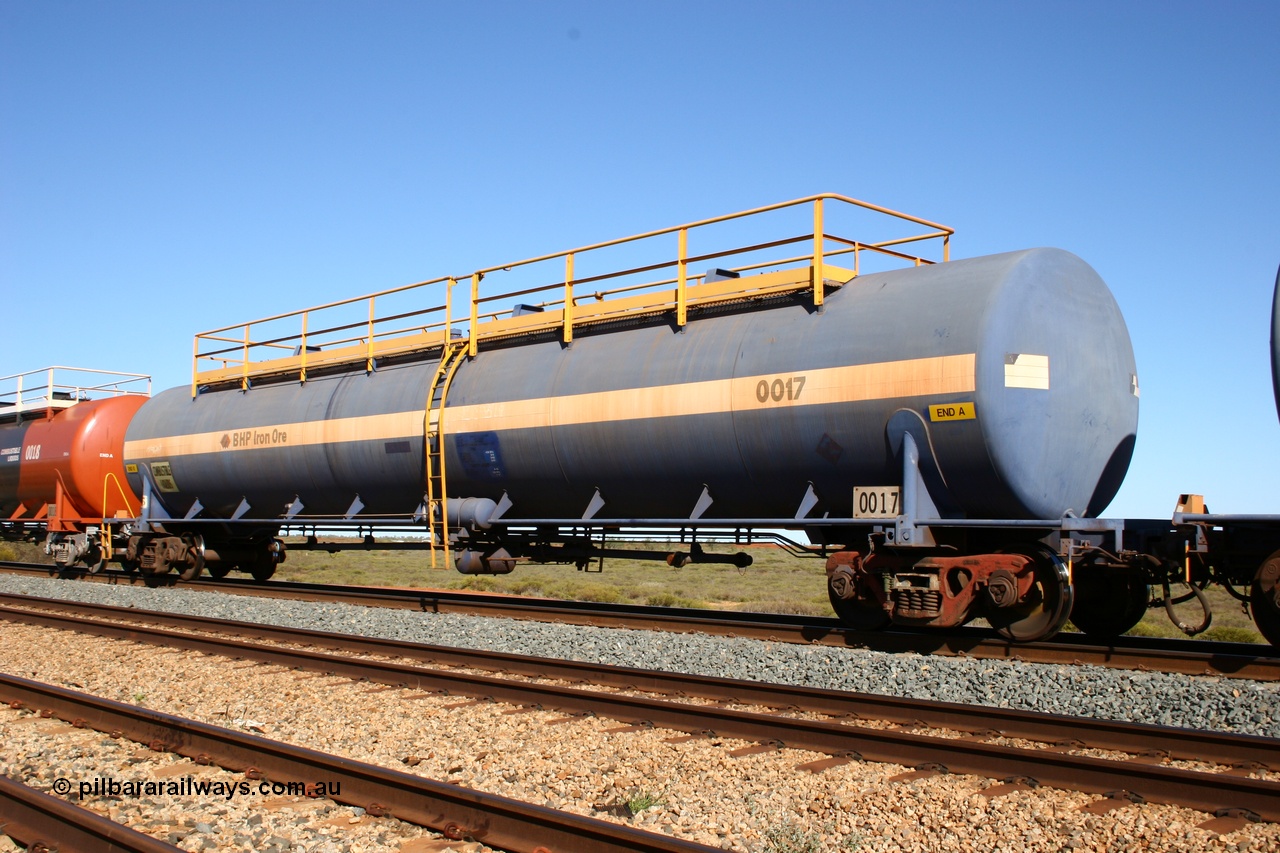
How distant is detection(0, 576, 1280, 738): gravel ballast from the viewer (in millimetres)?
8367

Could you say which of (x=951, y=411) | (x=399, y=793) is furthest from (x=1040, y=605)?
(x=399, y=793)

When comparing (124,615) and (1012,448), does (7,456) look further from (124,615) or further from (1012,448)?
(1012,448)

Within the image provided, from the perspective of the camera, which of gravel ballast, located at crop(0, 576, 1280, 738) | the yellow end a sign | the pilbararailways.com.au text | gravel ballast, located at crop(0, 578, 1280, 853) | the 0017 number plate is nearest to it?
gravel ballast, located at crop(0, 578, 1280, 853)

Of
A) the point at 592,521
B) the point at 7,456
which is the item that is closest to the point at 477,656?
the point at 592,521

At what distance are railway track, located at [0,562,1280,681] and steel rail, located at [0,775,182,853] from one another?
7949 mm

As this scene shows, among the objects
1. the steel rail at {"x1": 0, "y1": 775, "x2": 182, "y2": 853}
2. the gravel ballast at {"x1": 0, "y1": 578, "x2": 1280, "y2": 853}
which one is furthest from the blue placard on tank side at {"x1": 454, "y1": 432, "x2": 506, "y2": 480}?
the steel rail at {"x1": 0, "y1": 775, "x2": 182, "y2": 853}

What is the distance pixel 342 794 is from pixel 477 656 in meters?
4.98

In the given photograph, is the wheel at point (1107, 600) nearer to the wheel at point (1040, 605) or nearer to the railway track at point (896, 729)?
the wheel at point (1040, 605)

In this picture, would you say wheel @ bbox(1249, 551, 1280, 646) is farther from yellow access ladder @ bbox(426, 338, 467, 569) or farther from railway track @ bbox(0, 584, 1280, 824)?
yellow access ladder @ bbox(426, 338, 467, 569)

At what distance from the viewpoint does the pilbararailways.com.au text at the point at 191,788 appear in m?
6.63

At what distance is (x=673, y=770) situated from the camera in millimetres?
7113

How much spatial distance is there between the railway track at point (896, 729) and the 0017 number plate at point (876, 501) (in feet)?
9.61

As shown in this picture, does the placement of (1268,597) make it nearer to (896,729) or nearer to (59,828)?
(896,729)

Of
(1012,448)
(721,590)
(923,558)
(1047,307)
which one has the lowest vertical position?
(721,590)
